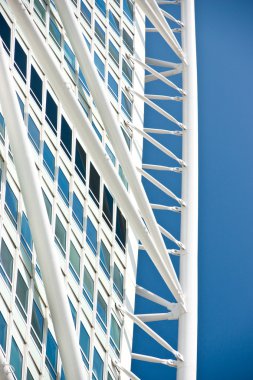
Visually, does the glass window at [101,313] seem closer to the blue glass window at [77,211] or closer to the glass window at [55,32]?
the blue glass window at [77,211]

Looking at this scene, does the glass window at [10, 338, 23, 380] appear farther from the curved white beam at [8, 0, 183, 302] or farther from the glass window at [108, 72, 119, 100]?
the glass window at [108, 72, 119, 100]

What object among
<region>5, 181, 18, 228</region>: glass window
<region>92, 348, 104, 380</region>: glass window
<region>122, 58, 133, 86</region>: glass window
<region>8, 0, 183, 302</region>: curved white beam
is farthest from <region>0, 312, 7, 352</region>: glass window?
<region>122, 58, 133, 86</region>: glass window

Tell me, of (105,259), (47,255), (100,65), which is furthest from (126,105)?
(47,255)

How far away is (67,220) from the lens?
3325 centimetres

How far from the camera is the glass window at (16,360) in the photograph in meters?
28.7

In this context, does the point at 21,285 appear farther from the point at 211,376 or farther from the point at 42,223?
the point at 211,376

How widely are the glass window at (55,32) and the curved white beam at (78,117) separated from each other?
5.69 meters

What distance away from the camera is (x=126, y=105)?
1578 inches

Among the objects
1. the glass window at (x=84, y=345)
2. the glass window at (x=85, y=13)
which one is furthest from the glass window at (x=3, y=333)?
the glass window at (x=85, y=13)

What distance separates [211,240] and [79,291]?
21774 millimetres

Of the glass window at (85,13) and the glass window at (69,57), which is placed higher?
the glass window at (85,13)

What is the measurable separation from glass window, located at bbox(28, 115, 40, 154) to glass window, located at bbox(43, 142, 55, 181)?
34 centimetres

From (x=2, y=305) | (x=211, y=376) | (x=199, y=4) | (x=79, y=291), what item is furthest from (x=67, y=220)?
(x=199, y=4)

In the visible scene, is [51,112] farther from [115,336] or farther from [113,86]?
[115,336]
